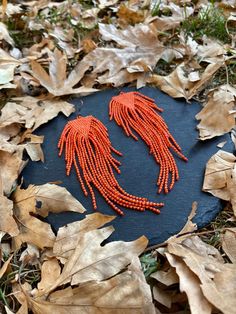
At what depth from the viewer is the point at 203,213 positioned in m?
1.30

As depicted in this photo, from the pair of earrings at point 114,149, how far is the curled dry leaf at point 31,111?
0.29 feet

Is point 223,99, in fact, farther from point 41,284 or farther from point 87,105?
point 41,284

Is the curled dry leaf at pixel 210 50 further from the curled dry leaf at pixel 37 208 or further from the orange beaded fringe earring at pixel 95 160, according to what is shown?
the curled dry leaf at pixel 37 208

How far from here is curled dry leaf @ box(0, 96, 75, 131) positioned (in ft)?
5.23

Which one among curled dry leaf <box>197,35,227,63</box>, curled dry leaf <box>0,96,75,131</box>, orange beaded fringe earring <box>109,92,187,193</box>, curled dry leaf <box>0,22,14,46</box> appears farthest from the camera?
curled dry leaf <box>0,22,14,46</box>

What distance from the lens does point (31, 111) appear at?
1642 millimetres

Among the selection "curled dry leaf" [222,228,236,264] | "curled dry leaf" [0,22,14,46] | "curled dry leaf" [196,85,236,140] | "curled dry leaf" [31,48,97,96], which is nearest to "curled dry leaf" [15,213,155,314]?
"curled dry leaf" [222,228,236,264]

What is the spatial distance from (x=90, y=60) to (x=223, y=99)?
0.54m

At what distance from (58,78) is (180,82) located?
431 mm

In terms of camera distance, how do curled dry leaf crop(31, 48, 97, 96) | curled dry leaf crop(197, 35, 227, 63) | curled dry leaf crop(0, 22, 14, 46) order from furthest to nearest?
1. curled dry leaf crop(0, 22, 14, 46)
2. curled dry leaf crop(197, 35, 227, 63)
3. curled dry leaf crop(31, 48, 97, 96)

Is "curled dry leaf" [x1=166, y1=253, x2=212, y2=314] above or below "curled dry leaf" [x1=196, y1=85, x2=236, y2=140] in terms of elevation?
below

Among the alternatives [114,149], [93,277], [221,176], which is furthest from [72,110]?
[93,277]

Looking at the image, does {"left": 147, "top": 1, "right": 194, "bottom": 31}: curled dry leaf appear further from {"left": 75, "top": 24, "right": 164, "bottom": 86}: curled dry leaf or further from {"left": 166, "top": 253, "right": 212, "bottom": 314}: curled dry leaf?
{"left": 166, "top": 253, "right": 212, "bottom": 314}: curled dry leaf

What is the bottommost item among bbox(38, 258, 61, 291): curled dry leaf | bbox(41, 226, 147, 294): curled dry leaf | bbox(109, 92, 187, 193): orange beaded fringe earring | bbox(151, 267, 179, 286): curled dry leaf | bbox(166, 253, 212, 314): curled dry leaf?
bbox(38, 258, 61, 291): curled dry leaf
